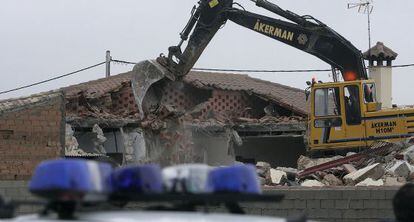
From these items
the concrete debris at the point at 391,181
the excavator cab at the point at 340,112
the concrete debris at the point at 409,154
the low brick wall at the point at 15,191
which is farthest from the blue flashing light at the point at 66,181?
the excavator cab at the point at 340,112

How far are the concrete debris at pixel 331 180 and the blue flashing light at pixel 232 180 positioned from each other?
10187 mm

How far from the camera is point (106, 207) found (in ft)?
10.6

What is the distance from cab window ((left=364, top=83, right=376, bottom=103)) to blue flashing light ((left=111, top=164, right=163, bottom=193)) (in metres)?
14.1

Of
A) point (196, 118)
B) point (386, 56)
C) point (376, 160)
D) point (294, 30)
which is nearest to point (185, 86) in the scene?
point (196, 118)

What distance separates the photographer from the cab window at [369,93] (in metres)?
16.8

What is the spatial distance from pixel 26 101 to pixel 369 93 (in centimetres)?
743

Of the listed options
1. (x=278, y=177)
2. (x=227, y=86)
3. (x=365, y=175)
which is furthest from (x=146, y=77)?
(x=227, y=86)

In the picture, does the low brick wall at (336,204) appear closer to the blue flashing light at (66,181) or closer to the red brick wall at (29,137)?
the red brick wall at (29,137)

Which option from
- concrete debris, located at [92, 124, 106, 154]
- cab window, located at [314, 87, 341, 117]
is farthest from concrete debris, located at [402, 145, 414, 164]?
concrete debris, located at [92, 124, 106, 154]

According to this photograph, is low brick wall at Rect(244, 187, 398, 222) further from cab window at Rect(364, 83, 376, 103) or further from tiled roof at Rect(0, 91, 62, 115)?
cab window at Rect(364, 83, 376, 103)

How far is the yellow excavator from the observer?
16609mm

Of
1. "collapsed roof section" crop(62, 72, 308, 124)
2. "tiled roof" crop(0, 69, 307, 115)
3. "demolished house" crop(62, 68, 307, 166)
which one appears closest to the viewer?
"demolished house" crop(62, 68, 307, 166)

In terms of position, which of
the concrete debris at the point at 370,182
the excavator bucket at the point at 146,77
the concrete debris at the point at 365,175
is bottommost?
the concrete debris at the point at 370,182

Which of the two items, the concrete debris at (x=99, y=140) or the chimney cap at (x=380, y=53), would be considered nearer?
the concrete debris at (x=99, y=140)
